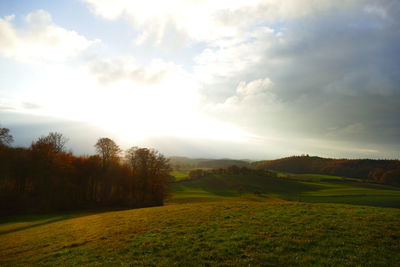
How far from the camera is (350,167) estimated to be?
14975 cm

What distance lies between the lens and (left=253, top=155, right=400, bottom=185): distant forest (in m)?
114

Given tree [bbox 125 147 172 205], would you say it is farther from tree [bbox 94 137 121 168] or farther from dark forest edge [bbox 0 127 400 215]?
tree [bbox 94 137 121 168]

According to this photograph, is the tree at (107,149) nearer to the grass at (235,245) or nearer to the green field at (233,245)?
the green field at (233,245)

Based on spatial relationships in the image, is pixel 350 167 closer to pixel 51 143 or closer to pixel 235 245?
pixel 235 245

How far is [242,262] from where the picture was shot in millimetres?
8992

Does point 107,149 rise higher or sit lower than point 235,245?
higher

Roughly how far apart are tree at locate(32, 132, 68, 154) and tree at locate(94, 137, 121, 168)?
931 centimetres

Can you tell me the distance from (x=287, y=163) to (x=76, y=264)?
666 ft

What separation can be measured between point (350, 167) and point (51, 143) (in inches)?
7368

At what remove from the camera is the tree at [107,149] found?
157 ft

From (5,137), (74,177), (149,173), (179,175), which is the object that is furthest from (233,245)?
(179,175)

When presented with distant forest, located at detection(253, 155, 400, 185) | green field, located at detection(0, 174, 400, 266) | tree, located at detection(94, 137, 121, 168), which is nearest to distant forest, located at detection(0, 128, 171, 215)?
tree, located at detection(94, 137, 121, 168)

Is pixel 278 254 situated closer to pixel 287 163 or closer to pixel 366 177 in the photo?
pixel 366 177

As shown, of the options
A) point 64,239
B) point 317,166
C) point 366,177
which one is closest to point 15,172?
point 64,239
